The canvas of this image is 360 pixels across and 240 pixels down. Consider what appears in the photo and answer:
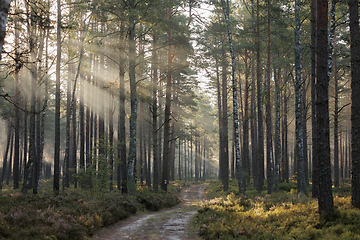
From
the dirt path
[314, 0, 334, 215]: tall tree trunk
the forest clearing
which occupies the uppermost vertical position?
[314, 0, 334, 215]: tall tree trunk

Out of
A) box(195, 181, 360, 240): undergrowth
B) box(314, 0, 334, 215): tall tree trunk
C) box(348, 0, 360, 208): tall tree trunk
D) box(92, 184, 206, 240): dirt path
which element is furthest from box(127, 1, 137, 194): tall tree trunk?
box(348, 0, 360, 208): tall tree trunk

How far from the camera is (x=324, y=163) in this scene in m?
8.00

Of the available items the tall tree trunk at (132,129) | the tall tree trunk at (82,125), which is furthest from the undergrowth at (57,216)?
the tall tree trunk at (82,125)

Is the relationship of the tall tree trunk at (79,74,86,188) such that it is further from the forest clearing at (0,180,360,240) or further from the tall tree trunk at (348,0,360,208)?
the tall tree trunk at (348,0,360,208)

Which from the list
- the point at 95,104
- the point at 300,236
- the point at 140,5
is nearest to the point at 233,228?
the point at 300,236

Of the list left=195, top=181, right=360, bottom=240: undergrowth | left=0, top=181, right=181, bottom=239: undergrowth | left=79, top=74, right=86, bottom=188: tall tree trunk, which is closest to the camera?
left=195, top=181, right=360, bottom=240: undergrowth

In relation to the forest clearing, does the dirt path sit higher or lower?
lower

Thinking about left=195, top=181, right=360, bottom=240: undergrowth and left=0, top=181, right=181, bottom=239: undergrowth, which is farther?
left=0, top=181, right=181, bottom=239: undergrowth

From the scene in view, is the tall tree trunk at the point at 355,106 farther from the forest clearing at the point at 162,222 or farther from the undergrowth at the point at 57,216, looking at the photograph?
the undergrowth at the point at 57,216

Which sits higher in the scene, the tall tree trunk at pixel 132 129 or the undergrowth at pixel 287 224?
the tall tree trunk at pixel 132 129

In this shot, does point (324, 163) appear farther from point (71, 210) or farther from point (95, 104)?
point (95, 104)

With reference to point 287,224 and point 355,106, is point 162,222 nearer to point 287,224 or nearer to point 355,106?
point 287,224

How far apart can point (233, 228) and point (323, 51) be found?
21.5 feet

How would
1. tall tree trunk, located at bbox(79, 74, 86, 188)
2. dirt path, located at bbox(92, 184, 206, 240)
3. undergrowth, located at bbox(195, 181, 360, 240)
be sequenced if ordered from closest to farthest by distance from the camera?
undergrowth, located at bbox(195, 181, 360, 240), dirt path, located at bbox(92, 184, 206, 240), tall tree trunk, located at bbox(79, 74, 86, 188)
